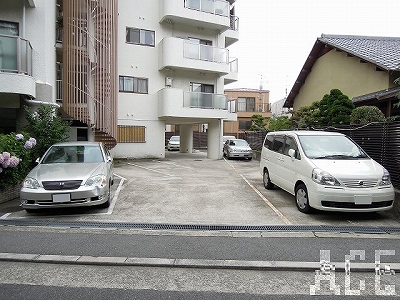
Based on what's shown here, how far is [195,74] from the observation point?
1844cm

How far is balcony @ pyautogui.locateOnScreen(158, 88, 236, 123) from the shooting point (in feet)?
54.0

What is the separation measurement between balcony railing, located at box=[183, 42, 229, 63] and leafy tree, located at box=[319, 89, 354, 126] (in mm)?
8307

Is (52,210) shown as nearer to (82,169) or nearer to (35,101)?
(82,169)

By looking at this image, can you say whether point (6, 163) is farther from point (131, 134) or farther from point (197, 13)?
point (197, 13)

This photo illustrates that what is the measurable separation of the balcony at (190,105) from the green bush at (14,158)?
30.9 feet

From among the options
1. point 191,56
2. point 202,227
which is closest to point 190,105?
point 191,56

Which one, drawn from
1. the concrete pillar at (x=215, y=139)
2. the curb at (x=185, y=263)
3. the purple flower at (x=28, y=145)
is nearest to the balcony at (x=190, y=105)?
the concrete pillar at (x=215, y=139)

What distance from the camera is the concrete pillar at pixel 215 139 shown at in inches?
746

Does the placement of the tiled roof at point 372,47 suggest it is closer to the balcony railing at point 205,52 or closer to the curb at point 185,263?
the balcony railing at point 205,52

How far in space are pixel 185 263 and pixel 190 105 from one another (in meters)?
13.8

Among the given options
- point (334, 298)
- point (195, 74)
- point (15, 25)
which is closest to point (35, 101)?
point (15, 25)

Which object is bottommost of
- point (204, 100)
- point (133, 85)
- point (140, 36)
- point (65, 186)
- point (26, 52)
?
point (65, 186)

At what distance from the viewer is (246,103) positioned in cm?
3988

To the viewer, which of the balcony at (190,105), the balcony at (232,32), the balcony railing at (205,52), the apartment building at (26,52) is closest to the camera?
the apartment building at (26,52)
